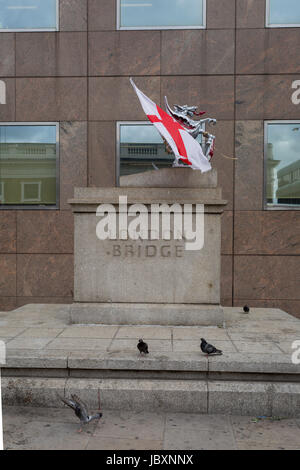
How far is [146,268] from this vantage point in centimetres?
672

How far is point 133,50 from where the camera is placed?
962 centimetres

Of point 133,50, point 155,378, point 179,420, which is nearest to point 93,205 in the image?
point 155,378

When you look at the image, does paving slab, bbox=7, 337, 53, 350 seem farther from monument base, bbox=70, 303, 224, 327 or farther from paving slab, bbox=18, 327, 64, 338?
monument base, bbox=70, 303, 224, 327

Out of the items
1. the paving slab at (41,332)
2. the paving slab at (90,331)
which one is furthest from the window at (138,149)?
the paving slab at (41,332)

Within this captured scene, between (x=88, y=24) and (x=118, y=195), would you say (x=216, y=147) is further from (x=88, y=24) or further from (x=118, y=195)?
(x=88, y=24)

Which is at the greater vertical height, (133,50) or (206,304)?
(133,50)

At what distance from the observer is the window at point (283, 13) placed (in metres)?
9.53

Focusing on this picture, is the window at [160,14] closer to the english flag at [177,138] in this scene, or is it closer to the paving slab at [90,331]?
the english flag at [177,138]

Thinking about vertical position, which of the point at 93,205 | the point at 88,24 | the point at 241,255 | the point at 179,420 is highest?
the point at 88,24

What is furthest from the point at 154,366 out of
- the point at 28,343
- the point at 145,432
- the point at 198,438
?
the point at 28,343

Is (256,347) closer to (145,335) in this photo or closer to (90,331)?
(145,335)

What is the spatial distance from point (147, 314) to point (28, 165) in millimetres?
5859

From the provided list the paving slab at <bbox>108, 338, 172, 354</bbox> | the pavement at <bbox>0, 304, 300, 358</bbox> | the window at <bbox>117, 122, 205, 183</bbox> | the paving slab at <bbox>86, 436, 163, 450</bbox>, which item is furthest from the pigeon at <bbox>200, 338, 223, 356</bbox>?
the window at <bbox>117, 122, 205, 183</bbox>

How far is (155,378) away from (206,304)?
2.09 m
